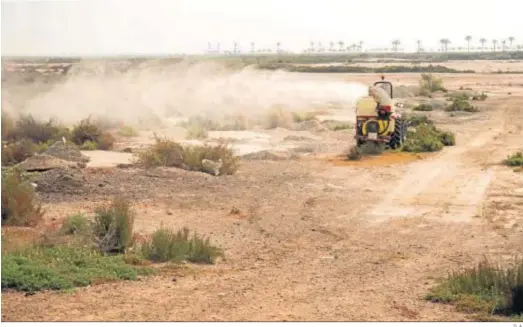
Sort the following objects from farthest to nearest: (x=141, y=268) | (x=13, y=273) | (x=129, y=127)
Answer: (x=129, y=127), (x=141, y=268), (x=13, y=273)

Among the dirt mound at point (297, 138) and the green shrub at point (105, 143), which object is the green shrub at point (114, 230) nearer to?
the green shrub at point (105, 143)

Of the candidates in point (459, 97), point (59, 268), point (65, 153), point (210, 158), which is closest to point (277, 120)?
point (210, 158)

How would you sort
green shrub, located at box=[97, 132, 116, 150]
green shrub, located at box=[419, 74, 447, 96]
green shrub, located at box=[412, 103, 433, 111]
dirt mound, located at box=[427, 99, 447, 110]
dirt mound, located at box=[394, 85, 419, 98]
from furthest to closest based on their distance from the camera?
1. green shrub, located at box=[419, 74, 447, 96]
2. dirt mound, located at box=[394, 85, 419, 98]
3. dirt mound, located at box=[427, 99, 447, 110]
4. green shrub, located at box=[412, 103, 433, 111]
5. green shrub, located at box=[97, 132, 116, 150]

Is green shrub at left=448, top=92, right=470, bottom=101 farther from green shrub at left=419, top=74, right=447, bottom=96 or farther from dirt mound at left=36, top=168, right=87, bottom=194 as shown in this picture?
dirt mound at left=36, top=168, right=87, bottom=194

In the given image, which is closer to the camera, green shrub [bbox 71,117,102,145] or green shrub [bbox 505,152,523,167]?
green shrub [bbox 505,152,523,167]

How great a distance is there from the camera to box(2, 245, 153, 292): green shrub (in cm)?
1127

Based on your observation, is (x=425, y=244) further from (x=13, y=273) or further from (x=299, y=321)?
(x=13, y=273)

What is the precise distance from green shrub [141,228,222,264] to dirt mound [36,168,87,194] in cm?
718

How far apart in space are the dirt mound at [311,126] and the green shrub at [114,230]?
24.4m

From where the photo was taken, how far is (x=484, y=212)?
1825 cm

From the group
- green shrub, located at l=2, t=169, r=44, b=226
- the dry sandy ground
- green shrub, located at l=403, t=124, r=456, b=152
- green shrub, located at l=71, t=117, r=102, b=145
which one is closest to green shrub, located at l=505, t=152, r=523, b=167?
the dry sandy ground

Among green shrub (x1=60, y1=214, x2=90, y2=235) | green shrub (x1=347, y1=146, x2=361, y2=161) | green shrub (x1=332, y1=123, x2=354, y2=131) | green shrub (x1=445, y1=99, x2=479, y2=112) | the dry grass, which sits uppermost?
green shrub (x1=60, y1=214, x2=90, y2=235)

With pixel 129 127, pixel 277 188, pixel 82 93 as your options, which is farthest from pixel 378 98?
pixel 82 93

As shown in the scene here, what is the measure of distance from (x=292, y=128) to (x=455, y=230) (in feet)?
75.3
